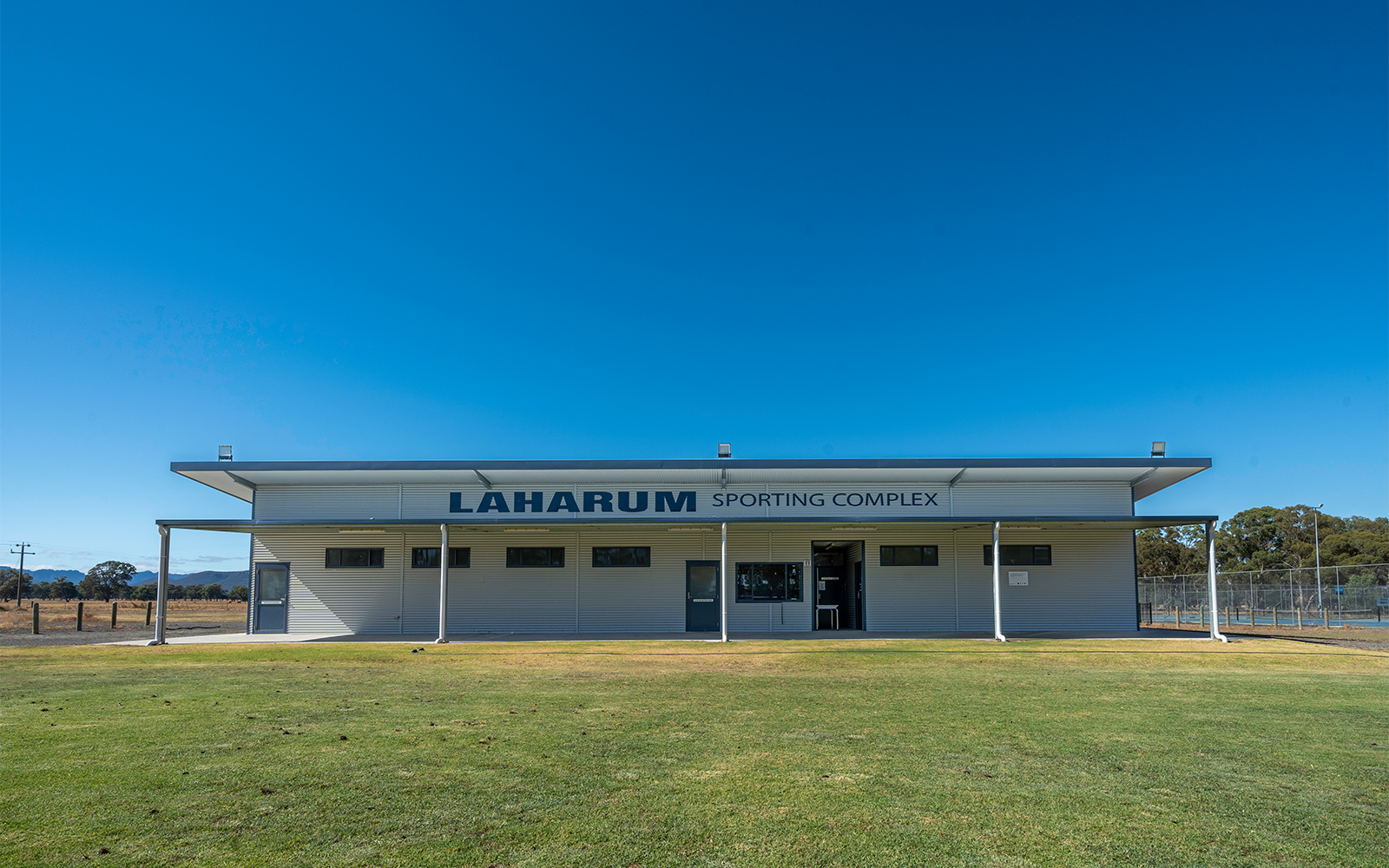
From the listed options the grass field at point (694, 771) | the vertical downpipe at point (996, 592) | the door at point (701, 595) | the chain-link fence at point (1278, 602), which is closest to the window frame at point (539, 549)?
the door at point (701, 595)

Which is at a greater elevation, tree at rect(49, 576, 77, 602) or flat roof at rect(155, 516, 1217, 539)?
flat roof at rect(155, 516, 1217, 539)

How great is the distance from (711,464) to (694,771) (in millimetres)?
16684

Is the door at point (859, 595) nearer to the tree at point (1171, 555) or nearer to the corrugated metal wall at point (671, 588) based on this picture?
the corrugated metal wall at point (671, 588)

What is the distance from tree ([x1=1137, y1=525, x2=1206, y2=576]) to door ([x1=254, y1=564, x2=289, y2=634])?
2165 inches

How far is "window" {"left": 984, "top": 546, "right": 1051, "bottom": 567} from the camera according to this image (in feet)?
82.7

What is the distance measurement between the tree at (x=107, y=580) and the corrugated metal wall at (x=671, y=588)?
67285 millimetres

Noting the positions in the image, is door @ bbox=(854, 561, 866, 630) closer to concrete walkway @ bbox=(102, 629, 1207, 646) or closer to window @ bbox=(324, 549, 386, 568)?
concrete walkway @ bbox=(102, 629, 1207, 646)

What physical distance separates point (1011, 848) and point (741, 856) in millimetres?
1505

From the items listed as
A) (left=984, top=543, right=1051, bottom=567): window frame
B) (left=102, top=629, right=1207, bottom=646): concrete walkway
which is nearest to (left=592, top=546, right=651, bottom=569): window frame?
(left=102, top=629, right=1207, bottom=646): concrete walkway

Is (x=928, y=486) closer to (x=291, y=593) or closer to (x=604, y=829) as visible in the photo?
(x=291, y=593)

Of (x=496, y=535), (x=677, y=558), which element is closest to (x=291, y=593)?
(x=496, y=535)

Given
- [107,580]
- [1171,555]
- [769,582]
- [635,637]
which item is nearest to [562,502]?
[635,637]

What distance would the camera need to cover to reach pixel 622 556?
25.1 meters

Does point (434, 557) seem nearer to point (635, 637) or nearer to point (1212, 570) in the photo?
→ point (635, 637)
